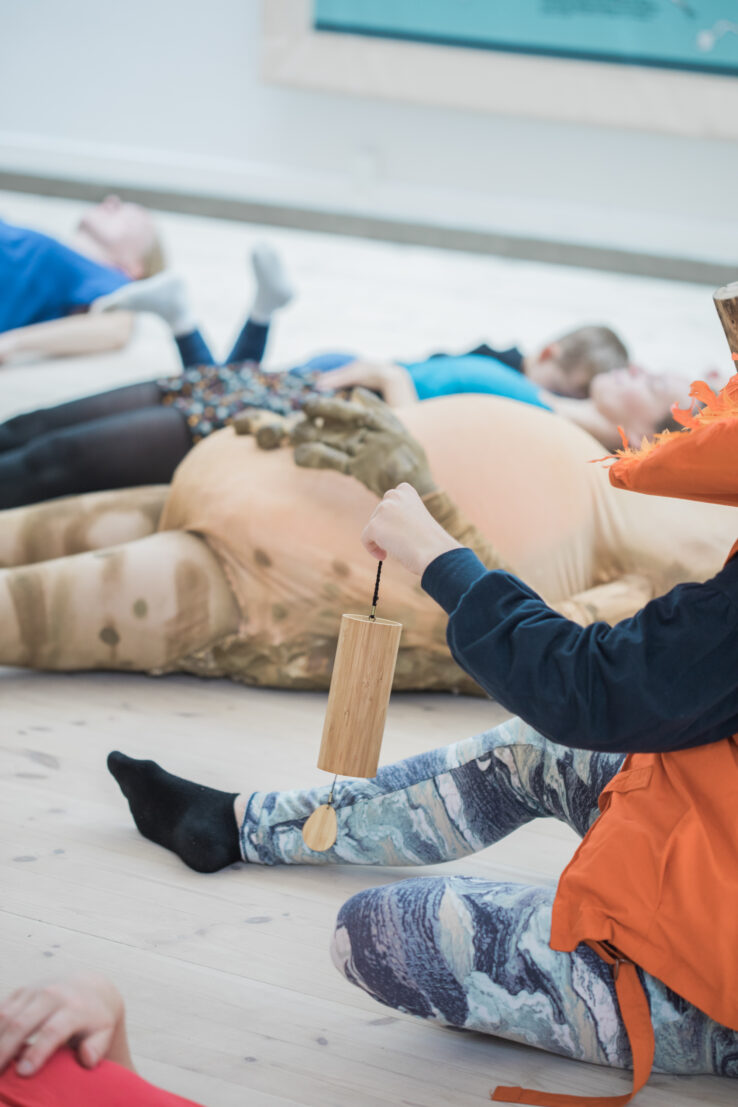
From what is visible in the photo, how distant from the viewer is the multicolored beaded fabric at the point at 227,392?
6.14ft

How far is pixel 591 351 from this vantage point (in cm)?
236

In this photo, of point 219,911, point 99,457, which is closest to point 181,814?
point 219,911

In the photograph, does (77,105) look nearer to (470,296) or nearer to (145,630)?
(470,296)

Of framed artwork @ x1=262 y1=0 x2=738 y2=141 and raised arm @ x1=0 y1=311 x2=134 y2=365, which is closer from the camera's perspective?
raised arm @ x1=0 y1=311 x2=134 y2=365

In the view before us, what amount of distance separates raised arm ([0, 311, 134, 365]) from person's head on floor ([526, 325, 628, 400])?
1.01m

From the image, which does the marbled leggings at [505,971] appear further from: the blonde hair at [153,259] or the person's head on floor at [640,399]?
the blonde hair at [153,259]

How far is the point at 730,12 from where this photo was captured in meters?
4.06

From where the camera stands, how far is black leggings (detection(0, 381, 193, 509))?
1856mm

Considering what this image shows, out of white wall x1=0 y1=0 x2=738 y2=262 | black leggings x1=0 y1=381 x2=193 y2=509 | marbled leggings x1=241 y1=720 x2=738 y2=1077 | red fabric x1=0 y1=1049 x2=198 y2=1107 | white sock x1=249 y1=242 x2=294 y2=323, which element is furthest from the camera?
white wall x1=0 y1=0 x2=738 y2=262

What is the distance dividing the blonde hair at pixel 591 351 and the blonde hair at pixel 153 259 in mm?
1359

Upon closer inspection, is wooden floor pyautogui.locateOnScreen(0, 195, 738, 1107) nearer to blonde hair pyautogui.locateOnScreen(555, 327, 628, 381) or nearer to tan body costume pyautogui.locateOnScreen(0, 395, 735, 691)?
tan body costume pyautogui.locateOnScreen(0, 395, 735, 691)

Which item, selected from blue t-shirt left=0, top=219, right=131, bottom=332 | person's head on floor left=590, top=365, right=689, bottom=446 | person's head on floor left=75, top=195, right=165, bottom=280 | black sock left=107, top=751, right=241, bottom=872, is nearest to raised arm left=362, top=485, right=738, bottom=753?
black sock left=107, top=751, right=241, bottom=872

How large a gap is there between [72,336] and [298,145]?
7.33ft

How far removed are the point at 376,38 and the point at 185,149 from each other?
0.92m
